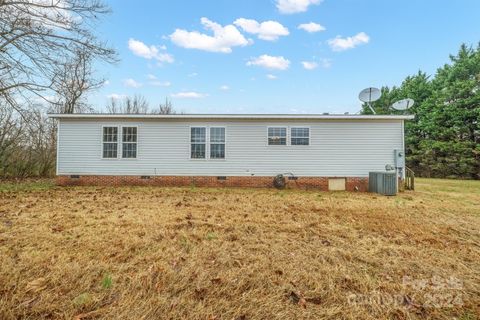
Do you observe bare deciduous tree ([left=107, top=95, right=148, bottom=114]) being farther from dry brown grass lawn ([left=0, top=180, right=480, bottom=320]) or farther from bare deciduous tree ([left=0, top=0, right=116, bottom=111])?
dry brown grass lawn ([left=0, top=180, right=480, bottom=320])

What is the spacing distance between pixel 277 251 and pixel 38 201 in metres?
6.69

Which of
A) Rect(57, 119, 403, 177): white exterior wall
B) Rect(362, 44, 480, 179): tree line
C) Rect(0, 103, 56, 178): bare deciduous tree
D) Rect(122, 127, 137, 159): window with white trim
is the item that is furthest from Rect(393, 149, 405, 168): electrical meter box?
Rect(0, 103, 56, 178): bare deciduous tree

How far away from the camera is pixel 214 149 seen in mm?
10594

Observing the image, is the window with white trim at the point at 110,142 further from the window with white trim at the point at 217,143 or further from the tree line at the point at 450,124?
the tree line at the point at 450,124

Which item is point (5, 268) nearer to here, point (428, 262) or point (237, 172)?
point (428, 262)

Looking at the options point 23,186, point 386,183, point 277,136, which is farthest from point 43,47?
point 386,183

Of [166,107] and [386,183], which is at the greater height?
[166,107]

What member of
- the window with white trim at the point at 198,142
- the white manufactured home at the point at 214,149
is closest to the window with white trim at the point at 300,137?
the white manufactured home at the point at 214,149

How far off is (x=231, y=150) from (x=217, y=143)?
65cm

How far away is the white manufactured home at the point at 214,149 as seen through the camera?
10.3 m

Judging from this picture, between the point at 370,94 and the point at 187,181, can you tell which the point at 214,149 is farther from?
the point at 370,94

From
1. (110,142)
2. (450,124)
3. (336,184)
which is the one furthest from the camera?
(450,124)

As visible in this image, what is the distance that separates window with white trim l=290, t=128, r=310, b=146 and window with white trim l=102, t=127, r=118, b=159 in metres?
7.28

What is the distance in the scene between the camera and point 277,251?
3318mm
